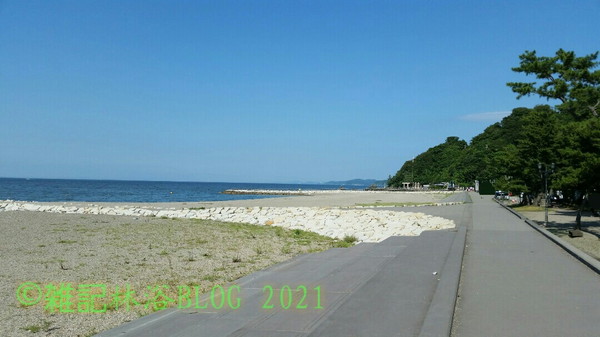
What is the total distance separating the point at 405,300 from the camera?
6098mm

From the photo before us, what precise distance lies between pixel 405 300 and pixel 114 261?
6.51 m

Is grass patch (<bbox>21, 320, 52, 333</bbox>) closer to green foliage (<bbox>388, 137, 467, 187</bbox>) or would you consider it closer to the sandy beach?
the sandy beach

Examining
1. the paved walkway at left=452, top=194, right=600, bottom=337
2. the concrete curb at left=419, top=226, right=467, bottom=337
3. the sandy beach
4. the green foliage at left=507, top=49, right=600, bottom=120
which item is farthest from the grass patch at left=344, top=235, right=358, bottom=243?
the green foliage at left=507, top=49, right=600, bottom=120

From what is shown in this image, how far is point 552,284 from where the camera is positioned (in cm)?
746

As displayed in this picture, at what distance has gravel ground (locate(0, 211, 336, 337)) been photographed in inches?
226

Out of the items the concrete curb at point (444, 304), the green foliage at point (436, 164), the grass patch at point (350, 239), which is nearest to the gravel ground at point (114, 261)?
the grass patch at point (350, 239)

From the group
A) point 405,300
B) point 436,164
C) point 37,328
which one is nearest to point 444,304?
point 405,300

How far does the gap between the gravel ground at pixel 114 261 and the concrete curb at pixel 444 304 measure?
133 inches

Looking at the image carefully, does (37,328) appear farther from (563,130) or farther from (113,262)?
(563,130)

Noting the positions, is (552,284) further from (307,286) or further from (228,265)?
(228,265)

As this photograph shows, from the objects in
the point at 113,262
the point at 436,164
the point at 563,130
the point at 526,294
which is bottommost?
the point at 113,262

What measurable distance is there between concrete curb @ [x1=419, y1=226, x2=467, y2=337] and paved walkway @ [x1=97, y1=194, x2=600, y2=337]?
1 cm

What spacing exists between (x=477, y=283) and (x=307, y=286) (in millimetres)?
2711

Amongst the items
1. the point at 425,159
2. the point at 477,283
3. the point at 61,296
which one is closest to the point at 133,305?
the point at 61,296
